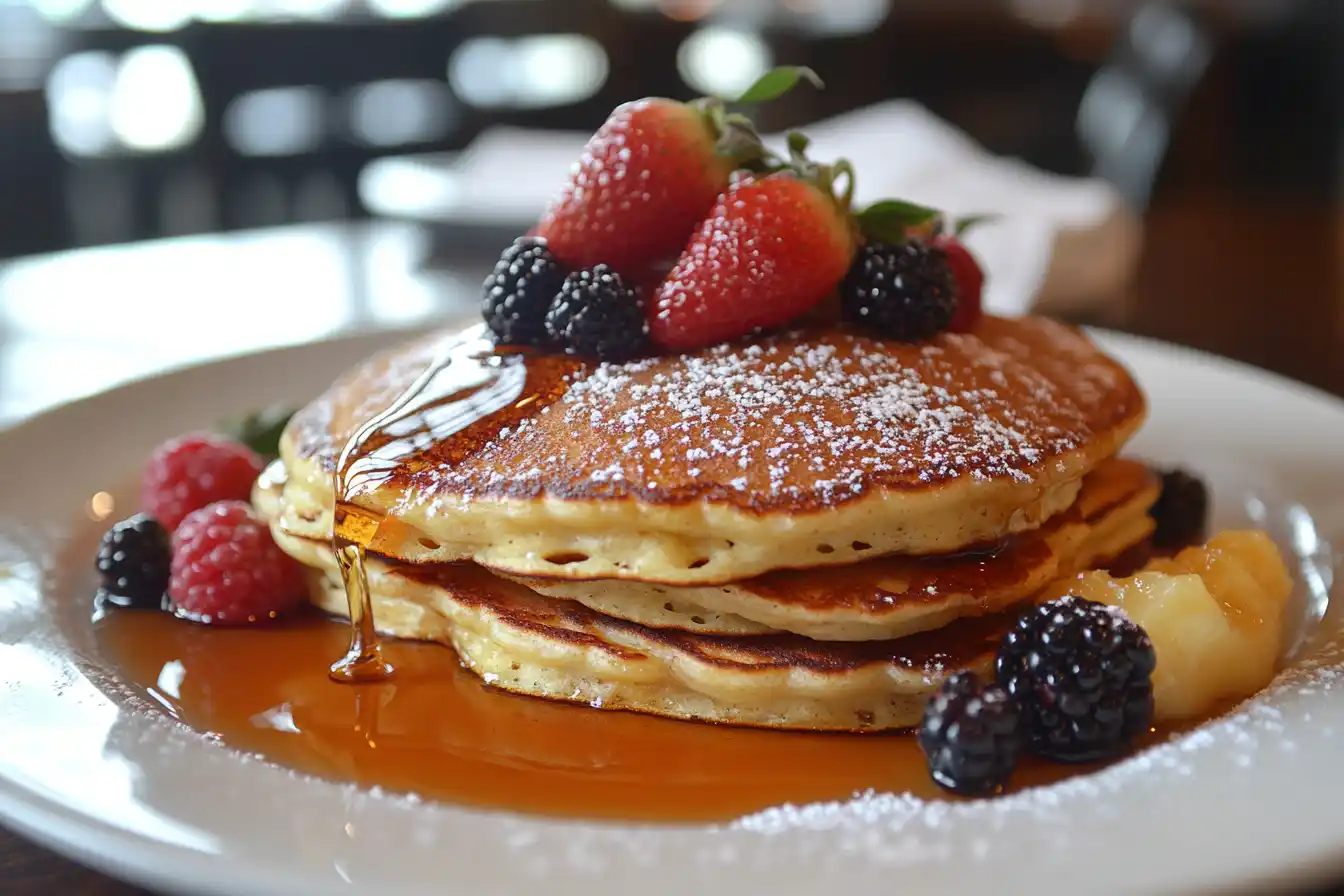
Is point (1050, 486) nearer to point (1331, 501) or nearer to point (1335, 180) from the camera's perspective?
point (1331, 501)

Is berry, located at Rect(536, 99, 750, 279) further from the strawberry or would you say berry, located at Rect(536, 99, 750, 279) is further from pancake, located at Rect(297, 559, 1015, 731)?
pancake, located at Rect(297, 559, 1015, 731)

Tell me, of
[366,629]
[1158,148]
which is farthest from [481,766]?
[1158,148]

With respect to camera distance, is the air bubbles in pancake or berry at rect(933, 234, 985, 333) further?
berry at rect(933, 234, 985, 333)

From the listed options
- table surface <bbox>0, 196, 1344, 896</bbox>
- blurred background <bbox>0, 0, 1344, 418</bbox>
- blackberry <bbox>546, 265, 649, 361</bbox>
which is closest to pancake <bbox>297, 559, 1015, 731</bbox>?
blackberry <bbox>546, 265, 649, 361</bbox>

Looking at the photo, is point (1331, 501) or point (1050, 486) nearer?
A: point (1050, 486)

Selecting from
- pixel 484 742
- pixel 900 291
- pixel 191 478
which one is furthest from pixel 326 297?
pixel 484 742

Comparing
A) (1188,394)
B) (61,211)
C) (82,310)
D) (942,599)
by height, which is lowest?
(61,211)
